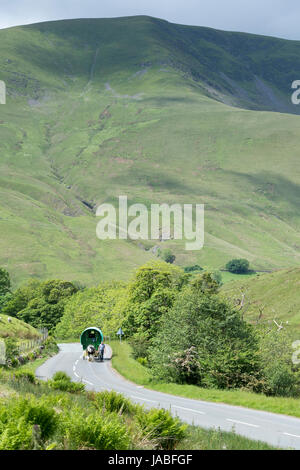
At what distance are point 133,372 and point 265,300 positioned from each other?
7007 cm

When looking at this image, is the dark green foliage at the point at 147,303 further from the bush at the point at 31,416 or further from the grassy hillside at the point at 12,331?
the bush at the point at 31,416

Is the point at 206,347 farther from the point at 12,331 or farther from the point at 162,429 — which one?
the point at 12,331

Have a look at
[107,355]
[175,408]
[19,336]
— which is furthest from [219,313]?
[19,336]

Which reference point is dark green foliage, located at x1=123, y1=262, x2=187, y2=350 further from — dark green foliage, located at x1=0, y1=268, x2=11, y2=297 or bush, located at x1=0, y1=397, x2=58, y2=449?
dark green foliage, located at x1=0, y1=268, x2=11, y2=297

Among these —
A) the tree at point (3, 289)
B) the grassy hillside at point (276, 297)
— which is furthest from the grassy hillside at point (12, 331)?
the tree at point (3, 289)

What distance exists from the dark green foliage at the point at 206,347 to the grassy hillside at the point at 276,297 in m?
42.0

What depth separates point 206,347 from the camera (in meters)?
36.0

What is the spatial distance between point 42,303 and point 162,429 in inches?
4835

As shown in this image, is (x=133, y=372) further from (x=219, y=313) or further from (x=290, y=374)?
(x=290, y=374)

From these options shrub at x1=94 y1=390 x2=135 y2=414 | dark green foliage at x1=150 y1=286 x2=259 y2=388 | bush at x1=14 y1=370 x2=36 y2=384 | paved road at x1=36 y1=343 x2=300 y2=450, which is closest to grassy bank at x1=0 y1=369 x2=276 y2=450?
shrub at x1=94 y1=390 x2=135 y2=414

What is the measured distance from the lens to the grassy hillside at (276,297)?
8962 cm

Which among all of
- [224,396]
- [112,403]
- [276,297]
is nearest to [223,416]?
[224,396]

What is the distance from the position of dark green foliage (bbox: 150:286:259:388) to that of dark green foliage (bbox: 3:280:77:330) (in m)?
90.7

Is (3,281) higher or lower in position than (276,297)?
higher
